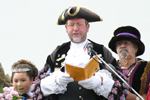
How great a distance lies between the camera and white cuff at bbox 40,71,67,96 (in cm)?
543

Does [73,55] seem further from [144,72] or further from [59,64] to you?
[144,72]

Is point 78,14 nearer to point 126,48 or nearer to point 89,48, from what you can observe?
point 89,48

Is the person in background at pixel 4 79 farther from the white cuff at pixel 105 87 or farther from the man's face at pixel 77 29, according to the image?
the white cuff at pixel 105 87

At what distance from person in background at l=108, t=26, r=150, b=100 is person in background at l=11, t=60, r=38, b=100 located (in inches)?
78.0

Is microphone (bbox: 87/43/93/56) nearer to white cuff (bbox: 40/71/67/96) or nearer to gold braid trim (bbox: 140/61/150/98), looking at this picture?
white cuff (bbox: 40/71/67/96)

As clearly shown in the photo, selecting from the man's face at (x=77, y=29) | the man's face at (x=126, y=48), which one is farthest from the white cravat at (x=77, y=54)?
the man's face at (x=126, y=48)

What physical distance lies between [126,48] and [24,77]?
2347mm

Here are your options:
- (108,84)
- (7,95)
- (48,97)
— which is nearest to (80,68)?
(108,84)

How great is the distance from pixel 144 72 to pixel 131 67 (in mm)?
351

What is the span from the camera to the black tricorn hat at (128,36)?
734 centimetres

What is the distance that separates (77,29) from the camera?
5.70 m

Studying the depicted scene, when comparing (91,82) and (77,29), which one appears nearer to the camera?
(91,82)

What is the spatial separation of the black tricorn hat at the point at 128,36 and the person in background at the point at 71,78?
58.2 inches

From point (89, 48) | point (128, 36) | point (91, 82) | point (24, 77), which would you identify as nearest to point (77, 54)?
point (89, 48)
